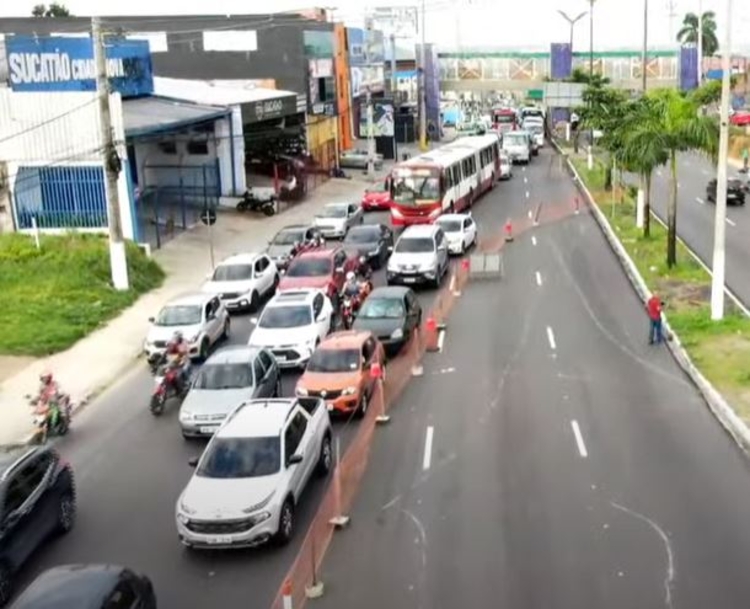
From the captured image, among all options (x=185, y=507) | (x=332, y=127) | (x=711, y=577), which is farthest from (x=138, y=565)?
(x=332, y=127)

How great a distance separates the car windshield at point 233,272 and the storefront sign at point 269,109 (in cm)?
2285

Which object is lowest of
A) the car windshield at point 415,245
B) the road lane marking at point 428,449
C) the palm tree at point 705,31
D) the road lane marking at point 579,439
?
the road lane marking at point 428,449

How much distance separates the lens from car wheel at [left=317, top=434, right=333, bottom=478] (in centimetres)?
1706

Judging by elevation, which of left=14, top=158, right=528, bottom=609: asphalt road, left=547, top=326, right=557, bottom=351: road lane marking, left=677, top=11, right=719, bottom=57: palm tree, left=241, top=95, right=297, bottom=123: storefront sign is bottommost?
left=14, top=158, right=528, bottom=609: asphalt road

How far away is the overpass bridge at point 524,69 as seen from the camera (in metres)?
104

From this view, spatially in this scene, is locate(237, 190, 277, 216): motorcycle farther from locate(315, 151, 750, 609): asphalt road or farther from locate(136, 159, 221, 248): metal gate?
locate(315, 151, 750, 609): asphalt road

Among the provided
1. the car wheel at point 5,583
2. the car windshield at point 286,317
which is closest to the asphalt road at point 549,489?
the car windshield at point 286,317

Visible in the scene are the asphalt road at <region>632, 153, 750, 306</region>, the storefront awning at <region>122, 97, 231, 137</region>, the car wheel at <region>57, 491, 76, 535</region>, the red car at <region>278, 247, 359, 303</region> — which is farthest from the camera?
the storefront awning at <region>122, 97, 231, 137</region>

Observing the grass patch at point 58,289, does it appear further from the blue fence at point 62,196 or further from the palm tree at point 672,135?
the palm tree at point 672,135

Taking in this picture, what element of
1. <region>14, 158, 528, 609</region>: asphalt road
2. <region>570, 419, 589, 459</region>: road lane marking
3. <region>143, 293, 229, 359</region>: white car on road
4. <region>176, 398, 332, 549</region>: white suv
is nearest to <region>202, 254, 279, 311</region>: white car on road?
<region>143, 293, 229, 359</region>: white car on road

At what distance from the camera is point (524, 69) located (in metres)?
106

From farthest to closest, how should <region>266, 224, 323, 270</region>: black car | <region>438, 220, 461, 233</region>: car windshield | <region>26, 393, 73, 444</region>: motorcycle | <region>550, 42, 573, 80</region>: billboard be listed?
<region>550, 42, 573, 80</region>: billboard < <region>438, 220, 461, 233</region>: car windshield < <region>266, 224, 323, 270</region>: black car < <region>26, 393, 73, 444</region>: motorcycle

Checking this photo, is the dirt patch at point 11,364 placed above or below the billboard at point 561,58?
below

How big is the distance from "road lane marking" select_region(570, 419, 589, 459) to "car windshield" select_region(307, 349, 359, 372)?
4.39 metres
